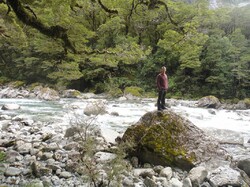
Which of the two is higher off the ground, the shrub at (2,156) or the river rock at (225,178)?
the river rock at (225,178)

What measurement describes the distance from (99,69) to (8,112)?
15.8 m

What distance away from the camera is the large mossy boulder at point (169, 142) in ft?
19.6

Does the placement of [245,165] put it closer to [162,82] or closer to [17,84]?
[162,82]

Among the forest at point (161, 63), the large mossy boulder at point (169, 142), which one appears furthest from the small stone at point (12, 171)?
the forest at point (161, 63)

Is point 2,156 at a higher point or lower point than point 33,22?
lower

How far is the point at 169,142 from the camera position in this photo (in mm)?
6234

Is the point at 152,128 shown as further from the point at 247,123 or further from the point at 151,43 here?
the point at 151,43

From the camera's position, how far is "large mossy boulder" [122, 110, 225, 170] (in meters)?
5.97

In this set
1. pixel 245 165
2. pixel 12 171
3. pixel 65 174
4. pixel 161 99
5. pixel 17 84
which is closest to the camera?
pixel 12 171

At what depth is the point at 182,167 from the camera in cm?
588

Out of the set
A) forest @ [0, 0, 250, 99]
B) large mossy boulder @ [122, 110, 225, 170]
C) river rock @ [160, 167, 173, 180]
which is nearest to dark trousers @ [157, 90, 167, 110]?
large mossy boulder @ [122, 110, 225, 170]

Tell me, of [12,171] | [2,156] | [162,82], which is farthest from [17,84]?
[12,171]

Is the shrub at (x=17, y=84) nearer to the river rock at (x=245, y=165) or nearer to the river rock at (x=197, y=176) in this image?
the river rock at (x=197, y=176)

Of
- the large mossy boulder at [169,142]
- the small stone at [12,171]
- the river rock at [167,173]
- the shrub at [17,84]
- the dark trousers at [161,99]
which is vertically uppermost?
the dark trousers at [161,99]
